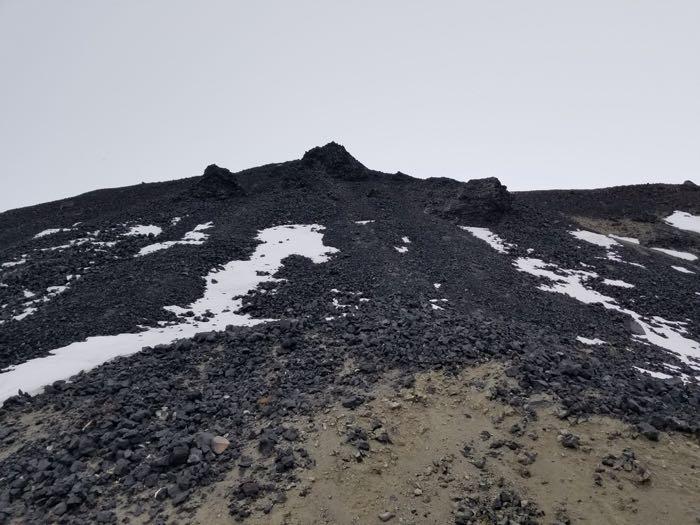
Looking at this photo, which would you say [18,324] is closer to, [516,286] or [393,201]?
[516,286]

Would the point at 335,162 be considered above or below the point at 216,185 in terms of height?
above

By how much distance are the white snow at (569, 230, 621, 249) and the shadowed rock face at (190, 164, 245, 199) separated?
31146 millimetres

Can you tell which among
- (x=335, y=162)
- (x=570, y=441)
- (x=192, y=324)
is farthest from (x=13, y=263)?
(x=335, y=162)

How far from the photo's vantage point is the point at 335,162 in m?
47.6

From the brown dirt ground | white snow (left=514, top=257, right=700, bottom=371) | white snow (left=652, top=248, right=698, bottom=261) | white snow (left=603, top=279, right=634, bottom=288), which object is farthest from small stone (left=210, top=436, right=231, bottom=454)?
white snow (left=652, top=248, right=698, bottom=261)

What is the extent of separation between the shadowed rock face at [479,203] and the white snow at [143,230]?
23647 mm

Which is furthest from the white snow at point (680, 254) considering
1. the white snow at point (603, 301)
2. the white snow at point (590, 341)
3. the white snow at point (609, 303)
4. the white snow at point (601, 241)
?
the white snow at point (590, 341)

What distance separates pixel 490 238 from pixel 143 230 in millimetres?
26687

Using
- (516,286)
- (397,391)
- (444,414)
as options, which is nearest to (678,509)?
(444,414)

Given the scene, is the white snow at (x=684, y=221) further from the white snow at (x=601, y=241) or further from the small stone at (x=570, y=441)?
the small stone at (x=570, y=441)

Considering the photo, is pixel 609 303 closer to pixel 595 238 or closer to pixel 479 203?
pixel 595 238

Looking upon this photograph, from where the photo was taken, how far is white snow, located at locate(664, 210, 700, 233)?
154ft

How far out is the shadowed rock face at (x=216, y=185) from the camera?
4000cm

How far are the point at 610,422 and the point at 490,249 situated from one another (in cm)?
2160
